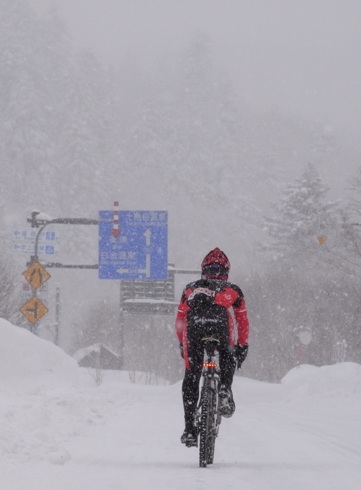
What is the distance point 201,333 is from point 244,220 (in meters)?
80.0

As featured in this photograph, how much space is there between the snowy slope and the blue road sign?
1216 cm

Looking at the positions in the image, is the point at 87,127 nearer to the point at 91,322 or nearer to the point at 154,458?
the point at 91,322

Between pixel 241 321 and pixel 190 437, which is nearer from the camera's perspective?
pixel 190 437

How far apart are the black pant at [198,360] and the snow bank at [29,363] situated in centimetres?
737

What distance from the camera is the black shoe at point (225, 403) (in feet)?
24.3

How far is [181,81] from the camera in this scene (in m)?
97.6

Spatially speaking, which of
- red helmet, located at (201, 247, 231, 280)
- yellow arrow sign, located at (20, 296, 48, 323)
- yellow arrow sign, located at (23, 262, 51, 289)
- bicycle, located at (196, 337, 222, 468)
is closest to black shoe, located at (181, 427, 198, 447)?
bicycle, located at (196, 337, 222, 468)

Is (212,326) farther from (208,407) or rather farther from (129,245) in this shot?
(129,245)

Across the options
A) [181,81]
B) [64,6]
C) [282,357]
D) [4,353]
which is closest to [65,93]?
[181,81]

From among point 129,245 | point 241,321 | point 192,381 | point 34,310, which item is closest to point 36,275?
point 34,310

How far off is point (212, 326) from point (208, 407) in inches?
28.1

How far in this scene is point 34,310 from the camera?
978 inches

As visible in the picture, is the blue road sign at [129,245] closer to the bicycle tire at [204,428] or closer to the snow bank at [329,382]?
the snow bank at [329,382]

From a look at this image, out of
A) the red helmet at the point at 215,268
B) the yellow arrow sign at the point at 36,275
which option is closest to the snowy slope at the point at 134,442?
the red helmet at the point at 215,268
